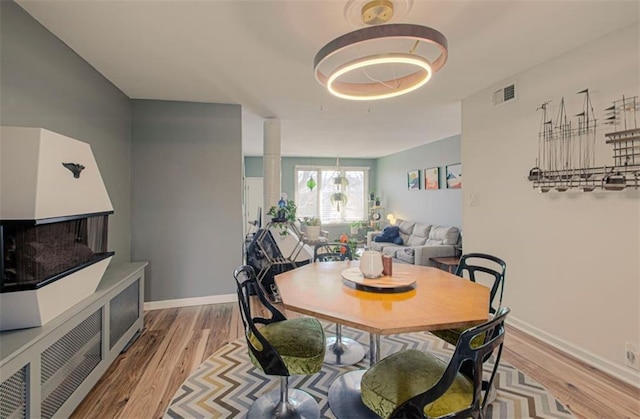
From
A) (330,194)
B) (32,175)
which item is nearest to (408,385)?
(32,175)

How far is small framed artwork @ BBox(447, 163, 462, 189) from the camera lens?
5.72 m

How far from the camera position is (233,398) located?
199cm

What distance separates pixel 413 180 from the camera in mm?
7273

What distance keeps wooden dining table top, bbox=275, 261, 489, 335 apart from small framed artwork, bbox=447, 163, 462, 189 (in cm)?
406

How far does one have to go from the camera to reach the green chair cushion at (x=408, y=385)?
48.6 inches

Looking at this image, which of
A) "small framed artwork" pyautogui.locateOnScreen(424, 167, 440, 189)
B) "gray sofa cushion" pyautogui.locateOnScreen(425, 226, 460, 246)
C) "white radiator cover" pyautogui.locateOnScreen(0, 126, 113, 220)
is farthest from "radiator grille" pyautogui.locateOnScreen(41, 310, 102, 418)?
"small framed artwork" pyautogui.locateOnScreen(424, 167, 440, 189)

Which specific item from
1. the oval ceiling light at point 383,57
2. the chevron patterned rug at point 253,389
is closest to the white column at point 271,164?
the chevron patterned rug at point 253,389

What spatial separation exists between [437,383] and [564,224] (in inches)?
86.3

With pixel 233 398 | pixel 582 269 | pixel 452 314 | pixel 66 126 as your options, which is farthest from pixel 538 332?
pixel 66 126

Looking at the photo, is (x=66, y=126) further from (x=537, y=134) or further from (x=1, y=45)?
(x=537, y=134)

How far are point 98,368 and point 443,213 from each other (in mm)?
5861

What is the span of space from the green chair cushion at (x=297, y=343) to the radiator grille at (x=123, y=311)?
1308 mm

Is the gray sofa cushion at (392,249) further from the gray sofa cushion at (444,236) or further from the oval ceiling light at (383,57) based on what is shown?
the oval ceiling light at (383,57)

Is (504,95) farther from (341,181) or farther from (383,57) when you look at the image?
(341,181)
